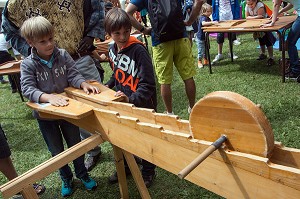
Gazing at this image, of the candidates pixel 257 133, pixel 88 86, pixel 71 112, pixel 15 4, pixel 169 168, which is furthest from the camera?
pixel 15 4

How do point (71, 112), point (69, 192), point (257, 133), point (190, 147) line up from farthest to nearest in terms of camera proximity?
point (69, 192)
point (71, 112)
point (190, 147)
point (257, 133)

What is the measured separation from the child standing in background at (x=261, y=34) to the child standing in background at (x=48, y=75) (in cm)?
378

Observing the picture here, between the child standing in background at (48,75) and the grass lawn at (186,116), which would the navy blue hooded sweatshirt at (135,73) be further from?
the grass lawn at (186,116)

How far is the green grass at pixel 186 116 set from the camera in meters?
2.40

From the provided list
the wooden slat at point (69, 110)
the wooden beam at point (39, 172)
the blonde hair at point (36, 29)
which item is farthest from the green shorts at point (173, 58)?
the wooden beam at point (39, 172)

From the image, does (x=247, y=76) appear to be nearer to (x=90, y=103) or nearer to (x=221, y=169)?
(x=90, y=103)

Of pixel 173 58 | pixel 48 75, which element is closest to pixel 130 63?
pixel 48 75

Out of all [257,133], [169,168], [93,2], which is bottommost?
[169,168]

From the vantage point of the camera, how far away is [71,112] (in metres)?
1.61

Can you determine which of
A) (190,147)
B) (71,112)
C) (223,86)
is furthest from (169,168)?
(223,86)

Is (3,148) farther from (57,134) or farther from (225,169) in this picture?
(225,169)

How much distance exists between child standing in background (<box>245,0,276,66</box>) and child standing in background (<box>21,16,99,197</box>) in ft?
12.4

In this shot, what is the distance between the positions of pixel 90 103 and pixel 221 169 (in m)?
1.06

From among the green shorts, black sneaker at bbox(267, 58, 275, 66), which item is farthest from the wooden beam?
black sneaker at bbox(267, 58, 275, 66)
